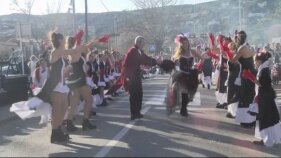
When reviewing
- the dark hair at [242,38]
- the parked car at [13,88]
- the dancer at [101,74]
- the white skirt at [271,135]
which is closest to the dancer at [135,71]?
the dark hair at [242,38]

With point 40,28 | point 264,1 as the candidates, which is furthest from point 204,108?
point 40,28

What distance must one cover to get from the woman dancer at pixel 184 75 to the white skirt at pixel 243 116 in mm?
1744

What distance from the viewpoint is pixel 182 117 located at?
12.6 m

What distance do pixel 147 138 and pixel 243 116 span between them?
7.79ft

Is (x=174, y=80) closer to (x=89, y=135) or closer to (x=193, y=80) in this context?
(x=193, y=80)

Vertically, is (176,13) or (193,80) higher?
(176,13)

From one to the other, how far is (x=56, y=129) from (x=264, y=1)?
52.7 meters

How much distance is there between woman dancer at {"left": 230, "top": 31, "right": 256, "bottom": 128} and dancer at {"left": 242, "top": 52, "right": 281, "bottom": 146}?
144cm

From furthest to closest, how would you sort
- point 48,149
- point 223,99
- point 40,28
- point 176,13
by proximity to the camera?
point 176,13 → point 40,28 → point 223,99 → point 48,149

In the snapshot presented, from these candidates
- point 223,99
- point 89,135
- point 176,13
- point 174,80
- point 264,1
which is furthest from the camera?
point 176,13

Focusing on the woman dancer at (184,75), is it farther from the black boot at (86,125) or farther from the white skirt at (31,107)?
the white skirt at (31,107)

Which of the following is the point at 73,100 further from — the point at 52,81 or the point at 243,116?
the point at 243,116

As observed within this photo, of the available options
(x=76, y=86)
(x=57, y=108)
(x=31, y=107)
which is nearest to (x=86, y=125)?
(x=76, y=86)

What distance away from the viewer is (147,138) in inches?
388
